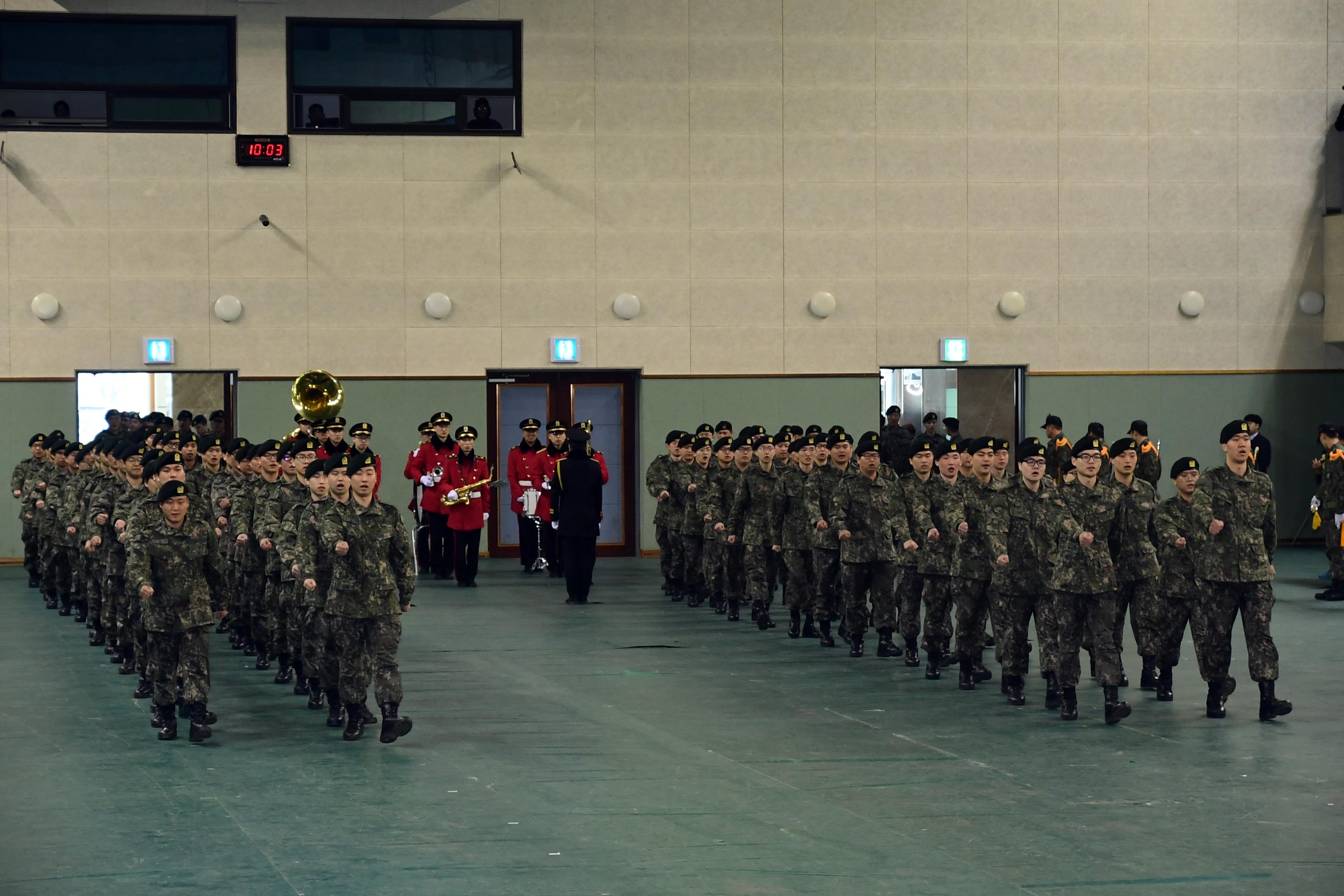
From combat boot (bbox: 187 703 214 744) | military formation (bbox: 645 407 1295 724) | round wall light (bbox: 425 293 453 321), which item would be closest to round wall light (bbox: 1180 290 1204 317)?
military formation (bbox: 645 407 1295 724)

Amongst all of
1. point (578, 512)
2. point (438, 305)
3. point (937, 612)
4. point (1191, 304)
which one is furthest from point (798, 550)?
point (1191, 304)

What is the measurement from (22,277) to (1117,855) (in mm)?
19157

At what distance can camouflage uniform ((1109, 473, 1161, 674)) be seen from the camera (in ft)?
38.5

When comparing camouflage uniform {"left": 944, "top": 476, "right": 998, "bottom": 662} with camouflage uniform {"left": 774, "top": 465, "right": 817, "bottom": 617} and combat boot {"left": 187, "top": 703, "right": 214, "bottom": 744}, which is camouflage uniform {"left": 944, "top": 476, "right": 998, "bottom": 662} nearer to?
camouflage uniform {"left": 774, "top": 465, "right": 817, "bottom": 617}

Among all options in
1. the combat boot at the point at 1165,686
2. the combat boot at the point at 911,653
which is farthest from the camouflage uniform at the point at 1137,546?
the combat boot at the point at 911,653

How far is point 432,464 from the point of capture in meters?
21.0

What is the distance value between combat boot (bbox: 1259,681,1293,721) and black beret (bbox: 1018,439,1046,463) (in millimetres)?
2216

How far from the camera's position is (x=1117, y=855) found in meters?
7.73

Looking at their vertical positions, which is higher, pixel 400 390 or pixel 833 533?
pixel 400 390

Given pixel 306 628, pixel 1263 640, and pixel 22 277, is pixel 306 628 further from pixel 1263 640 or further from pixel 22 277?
pixel 22 277

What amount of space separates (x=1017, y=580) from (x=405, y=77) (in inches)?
578

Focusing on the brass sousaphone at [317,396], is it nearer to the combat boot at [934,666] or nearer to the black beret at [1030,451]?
the combat boot at [934,666]

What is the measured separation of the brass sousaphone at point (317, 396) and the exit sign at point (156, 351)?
242cm

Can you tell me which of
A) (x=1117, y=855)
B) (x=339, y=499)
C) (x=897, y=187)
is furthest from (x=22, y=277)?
(x=1117, y=855)
